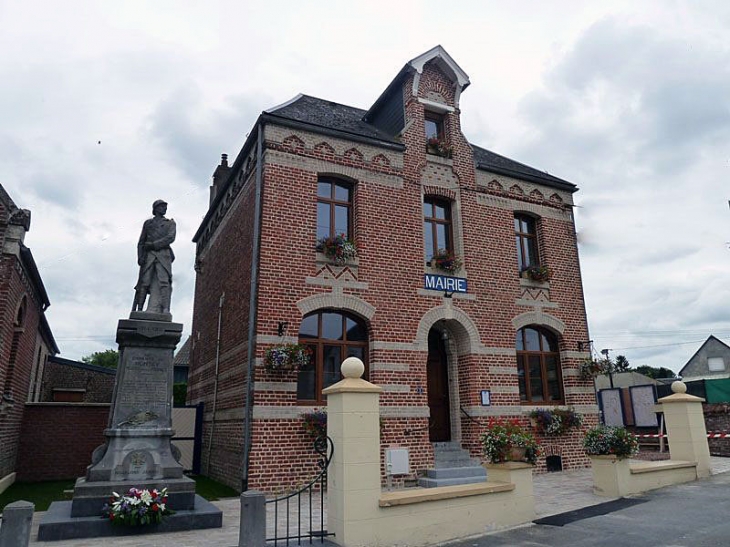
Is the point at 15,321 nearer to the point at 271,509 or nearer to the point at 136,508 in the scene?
the point at 136,508

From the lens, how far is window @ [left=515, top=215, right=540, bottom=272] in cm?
1563

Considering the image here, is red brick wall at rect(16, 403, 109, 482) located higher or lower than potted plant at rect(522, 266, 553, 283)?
lower

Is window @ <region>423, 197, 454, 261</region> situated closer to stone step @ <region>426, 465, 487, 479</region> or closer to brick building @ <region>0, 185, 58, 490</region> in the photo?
stone step @ <region>426, 465, 487, 479</region>

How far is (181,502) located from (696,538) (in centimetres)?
702

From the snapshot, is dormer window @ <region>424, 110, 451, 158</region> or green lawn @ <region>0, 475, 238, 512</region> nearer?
green lawn @ <region>0, 475, 238, 512</region>

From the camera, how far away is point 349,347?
40.5 feet

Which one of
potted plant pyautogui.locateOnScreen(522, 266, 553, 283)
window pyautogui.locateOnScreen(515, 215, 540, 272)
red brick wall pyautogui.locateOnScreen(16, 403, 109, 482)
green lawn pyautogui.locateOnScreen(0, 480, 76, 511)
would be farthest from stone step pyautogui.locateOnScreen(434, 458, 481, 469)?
red brick wall pyautogui.locateOnScreen(16, 403, 109, 482)

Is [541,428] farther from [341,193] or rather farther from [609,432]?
[341,193]

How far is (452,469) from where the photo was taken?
1184cm

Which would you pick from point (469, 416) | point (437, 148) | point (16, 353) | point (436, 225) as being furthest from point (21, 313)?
point (437, 148)

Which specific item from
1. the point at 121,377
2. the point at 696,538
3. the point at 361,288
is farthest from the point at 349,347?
the point at 696,538

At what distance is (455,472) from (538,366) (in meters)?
A: 4.40

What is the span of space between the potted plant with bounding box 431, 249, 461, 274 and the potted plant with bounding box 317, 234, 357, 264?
2.37 m

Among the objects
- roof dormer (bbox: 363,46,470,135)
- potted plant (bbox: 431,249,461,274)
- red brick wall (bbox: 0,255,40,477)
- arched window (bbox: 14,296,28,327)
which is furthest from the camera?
roof dormer (bbox: 363,46,470,135)
